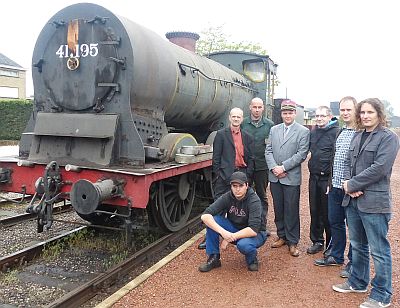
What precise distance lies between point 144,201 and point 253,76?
651 centimetres

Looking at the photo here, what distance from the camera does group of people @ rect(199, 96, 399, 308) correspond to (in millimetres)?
3514

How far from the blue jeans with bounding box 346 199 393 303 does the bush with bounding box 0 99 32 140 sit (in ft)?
70.7

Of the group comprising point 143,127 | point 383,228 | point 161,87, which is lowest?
point 383,228

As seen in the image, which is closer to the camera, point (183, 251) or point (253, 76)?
point (183, 251)

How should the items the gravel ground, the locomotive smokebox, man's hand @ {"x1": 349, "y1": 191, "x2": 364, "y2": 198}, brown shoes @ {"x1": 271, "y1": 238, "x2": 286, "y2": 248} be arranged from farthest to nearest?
1. brown shoes @ {"x1": 271, "y1": 238, "x2": 286, "y2": 248}
2. the locomotive smokebox
3. the gravel ground
4. man's hand @ {"x1": 349, "y1": 191, "x2": 364, "y2": 198}

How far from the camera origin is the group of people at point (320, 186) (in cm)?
351

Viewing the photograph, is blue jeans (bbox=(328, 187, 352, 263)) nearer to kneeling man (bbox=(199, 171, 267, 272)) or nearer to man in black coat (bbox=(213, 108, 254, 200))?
kneeling man (bbox=(199, 171, 267, 272))

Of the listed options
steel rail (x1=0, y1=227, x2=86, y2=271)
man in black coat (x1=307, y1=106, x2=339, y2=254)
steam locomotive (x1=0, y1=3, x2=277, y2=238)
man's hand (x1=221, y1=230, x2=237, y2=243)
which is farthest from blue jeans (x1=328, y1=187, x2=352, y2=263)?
steel rail (x1=0, y1=227, x2=86, y2=271)

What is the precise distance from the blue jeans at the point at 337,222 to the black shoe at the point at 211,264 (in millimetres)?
1303

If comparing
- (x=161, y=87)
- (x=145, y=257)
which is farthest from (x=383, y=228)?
(x=161, y=87)

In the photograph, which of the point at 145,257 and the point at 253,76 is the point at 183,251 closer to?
the point at 145,257

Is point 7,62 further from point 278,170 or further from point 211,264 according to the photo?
point 211,264

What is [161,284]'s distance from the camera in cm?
415

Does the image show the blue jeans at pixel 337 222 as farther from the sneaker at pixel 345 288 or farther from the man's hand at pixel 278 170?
the man's hand at pixel 278 170
